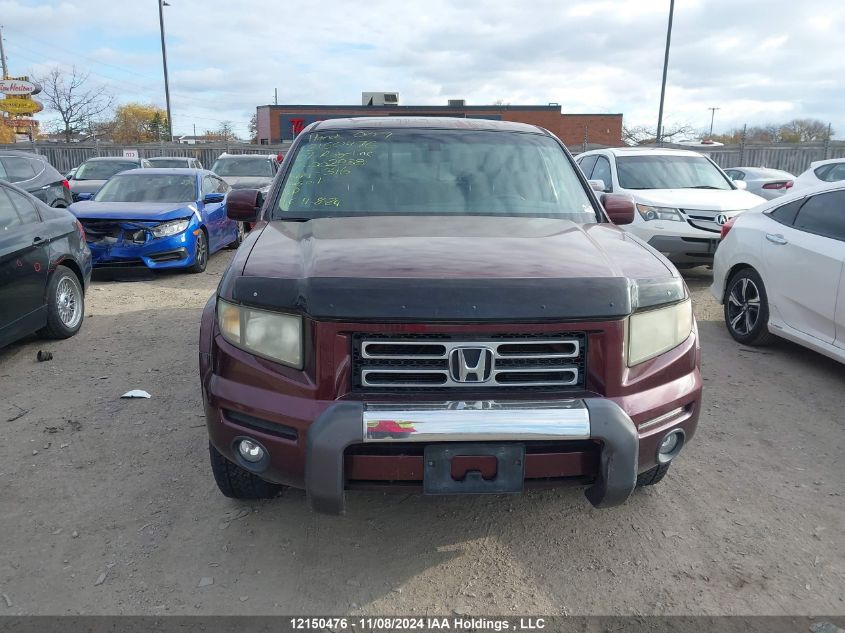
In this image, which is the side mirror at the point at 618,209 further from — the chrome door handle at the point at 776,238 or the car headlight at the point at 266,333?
the car headlight at the point at 266,333

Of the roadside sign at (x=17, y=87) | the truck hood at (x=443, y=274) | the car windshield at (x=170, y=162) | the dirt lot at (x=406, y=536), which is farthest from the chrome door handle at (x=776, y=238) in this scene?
the roadside sign at (x=17, y=87)

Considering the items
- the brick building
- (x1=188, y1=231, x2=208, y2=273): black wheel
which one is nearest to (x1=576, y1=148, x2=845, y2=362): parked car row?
(x1=188, y1=231, x2=208, y2=273): black wheel

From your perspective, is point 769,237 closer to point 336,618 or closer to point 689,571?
point 689,571

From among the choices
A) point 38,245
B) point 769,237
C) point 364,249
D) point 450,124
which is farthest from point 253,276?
point 769,237

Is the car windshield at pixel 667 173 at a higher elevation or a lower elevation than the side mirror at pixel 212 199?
higher

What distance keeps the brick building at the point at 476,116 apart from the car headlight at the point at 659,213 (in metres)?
32.7

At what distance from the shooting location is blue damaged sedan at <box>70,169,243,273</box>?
28.3 feet

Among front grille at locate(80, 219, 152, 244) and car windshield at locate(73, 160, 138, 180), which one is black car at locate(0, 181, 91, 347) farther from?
car windshield at locate(73, 160, 138, 180)

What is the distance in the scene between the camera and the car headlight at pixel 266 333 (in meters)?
2.49

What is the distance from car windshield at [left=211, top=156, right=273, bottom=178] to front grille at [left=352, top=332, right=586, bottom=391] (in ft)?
45.0

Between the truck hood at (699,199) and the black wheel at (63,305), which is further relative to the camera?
the truck hood at (699,199)

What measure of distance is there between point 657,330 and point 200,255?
796cm

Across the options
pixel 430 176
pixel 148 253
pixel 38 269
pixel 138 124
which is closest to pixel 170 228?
pixel 148 253

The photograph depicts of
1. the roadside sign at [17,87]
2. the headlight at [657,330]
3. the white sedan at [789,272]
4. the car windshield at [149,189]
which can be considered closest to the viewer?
the headlight at [657,330]
